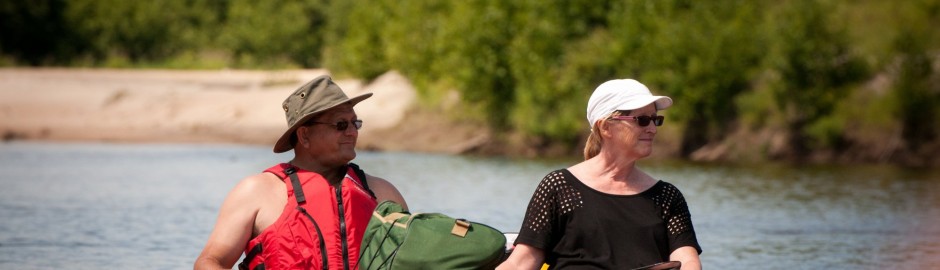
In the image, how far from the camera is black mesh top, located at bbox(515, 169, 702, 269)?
5.23m

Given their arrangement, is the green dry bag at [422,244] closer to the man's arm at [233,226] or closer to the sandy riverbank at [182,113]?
the man's arm at [233,226]

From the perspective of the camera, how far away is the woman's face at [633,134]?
17.2 feet

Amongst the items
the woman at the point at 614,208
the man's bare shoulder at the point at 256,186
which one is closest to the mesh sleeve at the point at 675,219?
the woman at the point at 614,208

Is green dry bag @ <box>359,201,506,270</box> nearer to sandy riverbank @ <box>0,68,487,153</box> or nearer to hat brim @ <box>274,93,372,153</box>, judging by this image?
hat brim @ <box>274,93,372,153</box>

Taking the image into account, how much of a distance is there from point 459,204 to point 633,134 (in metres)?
16.3

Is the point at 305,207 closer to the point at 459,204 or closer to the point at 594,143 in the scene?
the point at 594,143

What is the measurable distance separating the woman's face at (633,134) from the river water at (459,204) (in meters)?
8.84

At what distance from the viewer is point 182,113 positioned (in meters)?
44.8

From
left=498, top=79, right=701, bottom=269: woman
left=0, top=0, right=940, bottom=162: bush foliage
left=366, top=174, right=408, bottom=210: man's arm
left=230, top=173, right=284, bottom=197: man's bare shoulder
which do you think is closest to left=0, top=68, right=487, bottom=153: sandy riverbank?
left=0, top=0, right=940, bottom=162: bush foliage

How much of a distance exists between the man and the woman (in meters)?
0.55

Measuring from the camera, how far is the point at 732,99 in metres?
36.7

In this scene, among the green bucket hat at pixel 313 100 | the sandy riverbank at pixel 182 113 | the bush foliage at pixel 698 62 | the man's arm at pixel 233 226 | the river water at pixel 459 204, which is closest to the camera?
the man's arm at pixel 233 226

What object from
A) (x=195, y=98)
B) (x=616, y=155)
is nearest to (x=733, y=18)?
(x=195, y=98)

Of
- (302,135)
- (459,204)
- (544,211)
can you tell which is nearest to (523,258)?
(544,211)
